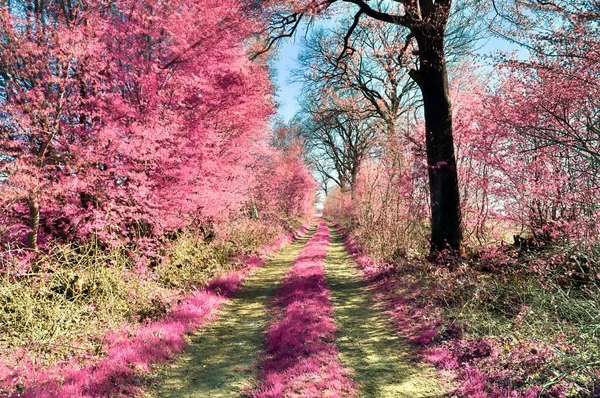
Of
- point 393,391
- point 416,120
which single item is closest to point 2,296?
point 393,391

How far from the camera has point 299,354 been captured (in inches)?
190

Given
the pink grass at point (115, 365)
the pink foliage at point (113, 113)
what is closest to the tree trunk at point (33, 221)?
the pink foliage at point (113, 113)

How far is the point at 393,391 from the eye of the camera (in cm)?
394

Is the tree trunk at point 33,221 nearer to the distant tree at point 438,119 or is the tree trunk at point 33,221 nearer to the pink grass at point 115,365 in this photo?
the pink grass at point 115,365

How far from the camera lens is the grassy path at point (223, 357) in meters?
4.23

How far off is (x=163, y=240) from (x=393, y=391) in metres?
6.98

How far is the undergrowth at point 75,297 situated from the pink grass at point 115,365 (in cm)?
20

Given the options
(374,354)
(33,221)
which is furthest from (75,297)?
(374,354)

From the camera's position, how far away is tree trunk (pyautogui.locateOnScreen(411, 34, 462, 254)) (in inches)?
316

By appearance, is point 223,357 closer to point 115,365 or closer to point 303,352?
point 303,352

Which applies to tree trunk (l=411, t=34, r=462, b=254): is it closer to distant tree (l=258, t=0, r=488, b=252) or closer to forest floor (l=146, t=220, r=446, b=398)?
distant tree (l=258, t=0, r=488, b=252)

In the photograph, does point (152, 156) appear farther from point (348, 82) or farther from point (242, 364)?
point (348, 82)

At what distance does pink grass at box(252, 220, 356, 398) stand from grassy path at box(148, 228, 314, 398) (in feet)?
0.88

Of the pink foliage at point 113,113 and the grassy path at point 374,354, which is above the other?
the pink foliage at point 113,113
